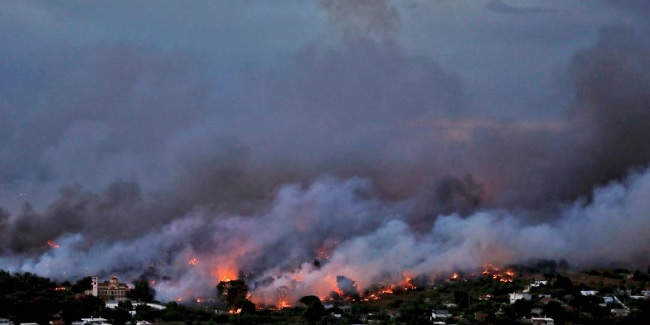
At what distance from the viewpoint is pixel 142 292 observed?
45188 millimetres

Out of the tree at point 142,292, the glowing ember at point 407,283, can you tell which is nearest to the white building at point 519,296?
the glowing ember at point 407,283

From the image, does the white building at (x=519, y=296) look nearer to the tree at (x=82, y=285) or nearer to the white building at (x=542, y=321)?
the white building at (x=542, y=321)

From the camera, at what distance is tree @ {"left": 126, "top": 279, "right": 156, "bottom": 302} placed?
147 ft

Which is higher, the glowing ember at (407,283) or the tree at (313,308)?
the glowing ember at (407,283)

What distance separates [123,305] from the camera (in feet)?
139

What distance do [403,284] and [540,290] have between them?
5.45 m

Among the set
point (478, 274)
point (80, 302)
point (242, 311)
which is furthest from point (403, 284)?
point (80, 302)

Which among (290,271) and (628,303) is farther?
(290,271)

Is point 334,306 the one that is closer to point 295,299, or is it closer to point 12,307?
point 295,299

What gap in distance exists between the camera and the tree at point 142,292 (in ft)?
147

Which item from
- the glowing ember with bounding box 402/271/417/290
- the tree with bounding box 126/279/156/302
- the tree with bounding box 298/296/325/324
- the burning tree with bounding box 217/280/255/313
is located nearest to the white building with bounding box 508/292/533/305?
the glowing ember with bounding box 402/271/417/290

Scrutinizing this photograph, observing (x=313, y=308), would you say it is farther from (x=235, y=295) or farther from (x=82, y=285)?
(x=82, y=285)

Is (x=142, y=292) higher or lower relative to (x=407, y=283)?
higher

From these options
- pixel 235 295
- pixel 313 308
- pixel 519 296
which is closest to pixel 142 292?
pixel 235 295
